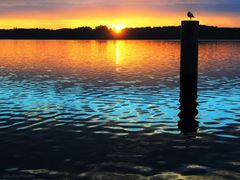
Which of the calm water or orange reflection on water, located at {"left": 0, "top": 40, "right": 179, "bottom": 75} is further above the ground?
orange reflection on water, located at {"left": 0, "top": 40, "right": 179, "bottom": 75}

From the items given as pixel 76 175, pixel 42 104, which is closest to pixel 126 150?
pixel 76 175

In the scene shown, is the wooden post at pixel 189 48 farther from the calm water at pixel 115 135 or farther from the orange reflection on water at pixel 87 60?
the orange reflection on water at pixel 87 60

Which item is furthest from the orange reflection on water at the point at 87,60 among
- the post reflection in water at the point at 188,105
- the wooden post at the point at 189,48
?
the post reflection in water at the point at 188,105

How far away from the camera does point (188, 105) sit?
26734mm

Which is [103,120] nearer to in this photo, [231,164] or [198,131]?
[198,131]

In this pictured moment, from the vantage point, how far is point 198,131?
19078 millimetres

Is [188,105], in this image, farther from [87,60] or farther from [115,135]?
[87,60]

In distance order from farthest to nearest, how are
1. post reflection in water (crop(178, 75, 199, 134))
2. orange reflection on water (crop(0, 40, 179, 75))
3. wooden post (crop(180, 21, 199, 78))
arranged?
orange reflection on water (crop(0, 40, 179, 75)), wooden post (crop(180, 21, 199, 78)), post reflection in water (crop(178, 75, 199, 134))

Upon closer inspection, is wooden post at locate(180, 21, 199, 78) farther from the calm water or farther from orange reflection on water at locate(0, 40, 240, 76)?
orange reflection on water at locate(0, 40, 240, 76)

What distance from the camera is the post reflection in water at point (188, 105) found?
66.4ft

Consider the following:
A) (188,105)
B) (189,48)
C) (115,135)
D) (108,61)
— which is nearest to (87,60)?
(108,61)

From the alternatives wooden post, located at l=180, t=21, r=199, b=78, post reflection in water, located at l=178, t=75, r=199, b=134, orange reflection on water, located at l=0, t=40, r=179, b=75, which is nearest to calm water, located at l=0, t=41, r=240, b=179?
post reflection in water, located at l=178, t=75, r=199, b=134

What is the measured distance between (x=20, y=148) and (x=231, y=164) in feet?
28.3

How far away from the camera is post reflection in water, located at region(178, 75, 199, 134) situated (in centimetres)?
2023
